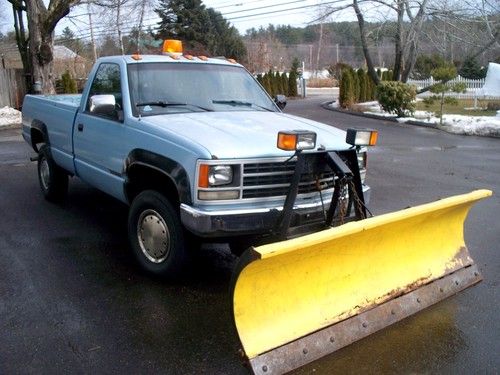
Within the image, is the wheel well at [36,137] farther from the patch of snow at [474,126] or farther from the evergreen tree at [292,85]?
the evergreen tree at [292,85]

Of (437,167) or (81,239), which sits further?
(437,167)

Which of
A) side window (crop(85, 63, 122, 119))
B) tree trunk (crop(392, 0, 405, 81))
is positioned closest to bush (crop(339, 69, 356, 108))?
tree trunk (crop(392, 0, 405, 81))

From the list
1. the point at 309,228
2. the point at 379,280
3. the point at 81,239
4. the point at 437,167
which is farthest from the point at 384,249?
the point at 437,167

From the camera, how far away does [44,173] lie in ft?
24.2

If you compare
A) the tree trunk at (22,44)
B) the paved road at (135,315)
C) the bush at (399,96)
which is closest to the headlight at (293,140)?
the paved road at (135,315)

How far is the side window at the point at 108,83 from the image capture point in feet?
17.2

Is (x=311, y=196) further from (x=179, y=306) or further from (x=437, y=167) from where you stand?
(x=437, y=167)

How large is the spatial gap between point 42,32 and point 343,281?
66.6ft

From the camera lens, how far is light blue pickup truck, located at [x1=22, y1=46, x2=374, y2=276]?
399 cm

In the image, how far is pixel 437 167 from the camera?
410 inches

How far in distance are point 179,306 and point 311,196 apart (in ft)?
4.56

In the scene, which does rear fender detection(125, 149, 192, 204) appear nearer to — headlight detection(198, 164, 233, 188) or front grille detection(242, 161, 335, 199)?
headlight detection(198, 164, 233, 188)

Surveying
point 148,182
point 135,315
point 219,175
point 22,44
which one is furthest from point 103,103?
point 22,44

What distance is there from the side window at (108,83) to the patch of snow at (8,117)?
15049 mm
